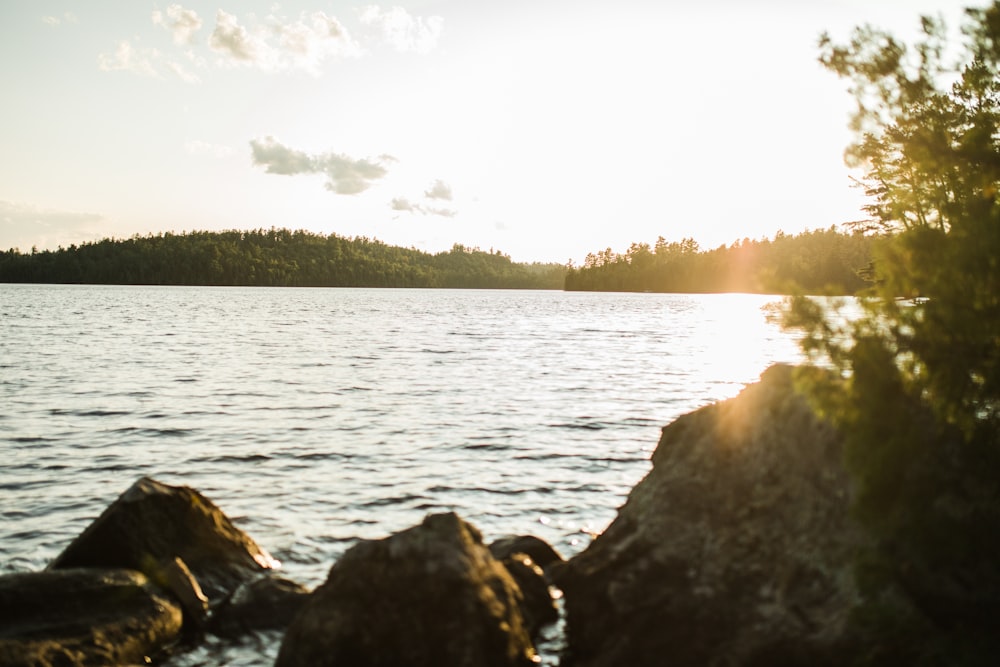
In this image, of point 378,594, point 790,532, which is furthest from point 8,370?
point 790,532

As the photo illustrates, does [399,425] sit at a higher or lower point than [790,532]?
lower

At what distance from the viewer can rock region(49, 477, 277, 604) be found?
905 centimetres

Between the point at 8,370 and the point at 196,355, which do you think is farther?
the point at 196,355

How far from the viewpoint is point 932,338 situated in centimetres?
673

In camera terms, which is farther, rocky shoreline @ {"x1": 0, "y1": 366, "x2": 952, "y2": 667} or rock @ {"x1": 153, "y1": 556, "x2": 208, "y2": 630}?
rock @ {"x1": 153, "y1": 556, "x2": 208, "y2": 630}

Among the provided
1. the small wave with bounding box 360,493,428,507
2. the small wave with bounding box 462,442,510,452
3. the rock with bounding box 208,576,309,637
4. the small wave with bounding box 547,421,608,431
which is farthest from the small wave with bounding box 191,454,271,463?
the rock with bounding box 208,576,309,637

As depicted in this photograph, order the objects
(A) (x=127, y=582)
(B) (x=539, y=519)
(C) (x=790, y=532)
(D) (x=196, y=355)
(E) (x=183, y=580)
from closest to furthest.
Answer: (C) (x=790, y=532)
(A) (x=127, y=582)
(E) (x=183, y=580)
(B) (x=539, y=519)
(D) (x=196, y=355)

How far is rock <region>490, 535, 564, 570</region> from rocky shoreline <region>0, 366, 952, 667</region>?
0.89 metres

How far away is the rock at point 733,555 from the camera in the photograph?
6.73 m

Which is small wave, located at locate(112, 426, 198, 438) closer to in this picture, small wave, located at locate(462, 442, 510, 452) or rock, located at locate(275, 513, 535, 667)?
small wave, located at locate(462, 442, 510, 452)

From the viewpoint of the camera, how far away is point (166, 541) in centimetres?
948

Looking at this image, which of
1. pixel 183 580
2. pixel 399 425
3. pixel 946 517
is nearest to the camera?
pixel 946 517

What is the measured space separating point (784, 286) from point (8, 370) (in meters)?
36.2

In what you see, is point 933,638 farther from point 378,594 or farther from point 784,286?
point 378,594
